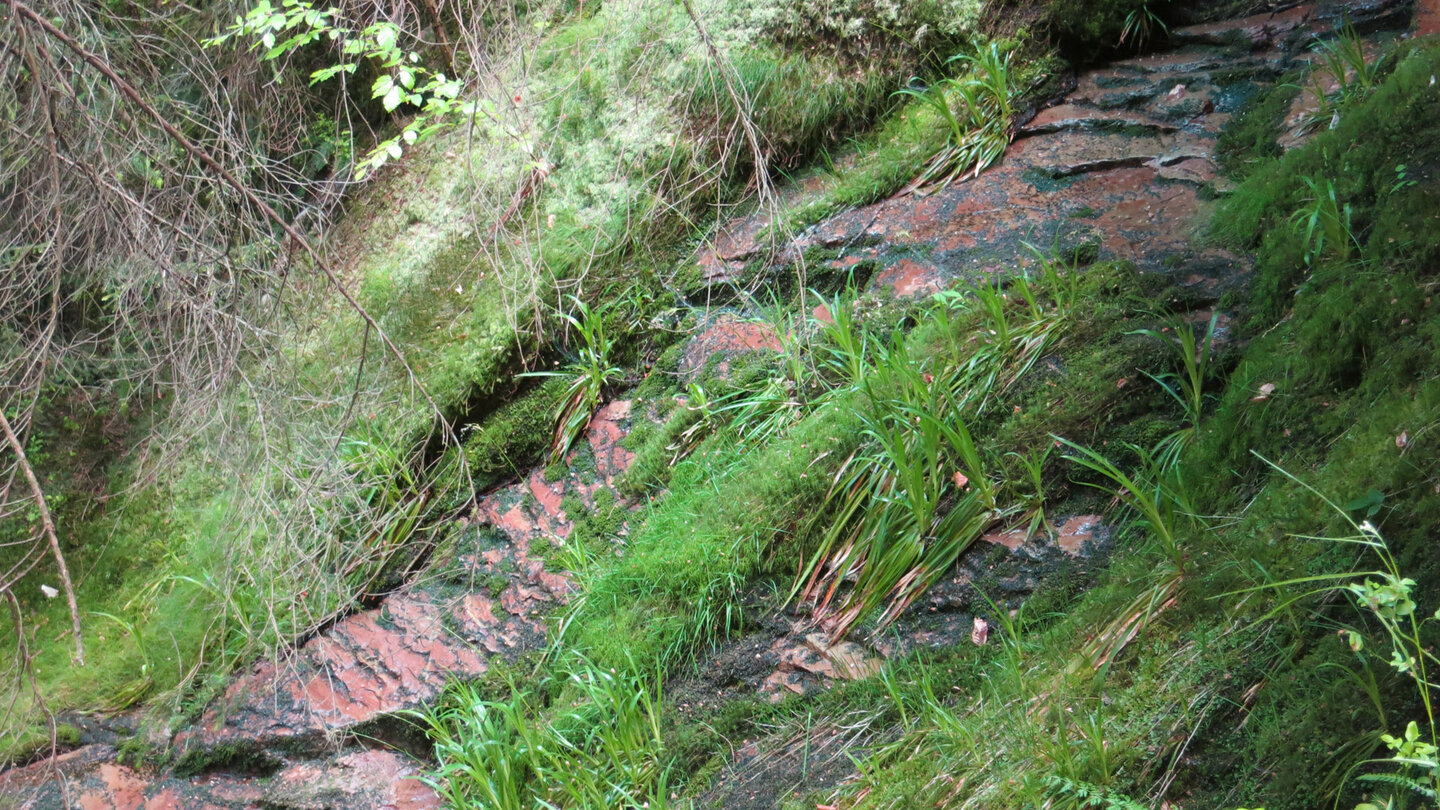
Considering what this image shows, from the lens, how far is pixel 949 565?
304cm

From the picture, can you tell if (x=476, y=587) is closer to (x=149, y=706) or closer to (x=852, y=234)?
(x=149, y=706)

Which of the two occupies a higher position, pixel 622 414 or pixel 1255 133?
pixel 1255 133

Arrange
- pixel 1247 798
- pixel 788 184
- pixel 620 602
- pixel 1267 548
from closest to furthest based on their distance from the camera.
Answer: pixel 1247 798, pixel 1267 548, pixel 620 602, pixel 788 184

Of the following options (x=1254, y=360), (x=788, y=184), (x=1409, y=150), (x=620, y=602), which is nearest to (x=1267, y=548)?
(x=1254, y=360)

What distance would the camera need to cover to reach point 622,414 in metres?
4.54

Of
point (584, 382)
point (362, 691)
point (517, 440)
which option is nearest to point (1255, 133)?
point (584, 382)

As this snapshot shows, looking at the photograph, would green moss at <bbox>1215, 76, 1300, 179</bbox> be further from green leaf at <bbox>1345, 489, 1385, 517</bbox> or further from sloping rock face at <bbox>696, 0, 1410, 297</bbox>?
green leaf at <bbox>1345, 489, 1385, 517</bbox>

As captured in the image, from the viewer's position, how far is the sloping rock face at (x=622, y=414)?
3.88m

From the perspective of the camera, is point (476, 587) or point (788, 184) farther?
point (788, 184)

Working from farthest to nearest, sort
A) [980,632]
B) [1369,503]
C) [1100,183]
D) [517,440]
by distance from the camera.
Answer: [517,440] < [1100,183] < [980,632] < [1369,503]

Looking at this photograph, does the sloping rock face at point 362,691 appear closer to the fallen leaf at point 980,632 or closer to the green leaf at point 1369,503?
the fallen leaf at point 980,632

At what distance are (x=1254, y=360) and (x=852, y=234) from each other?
2.00m

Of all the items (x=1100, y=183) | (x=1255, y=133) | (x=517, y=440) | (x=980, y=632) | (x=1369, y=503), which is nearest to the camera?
(x=1369, y=503)

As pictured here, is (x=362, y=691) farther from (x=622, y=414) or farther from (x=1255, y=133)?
(x=1255, y=133)
